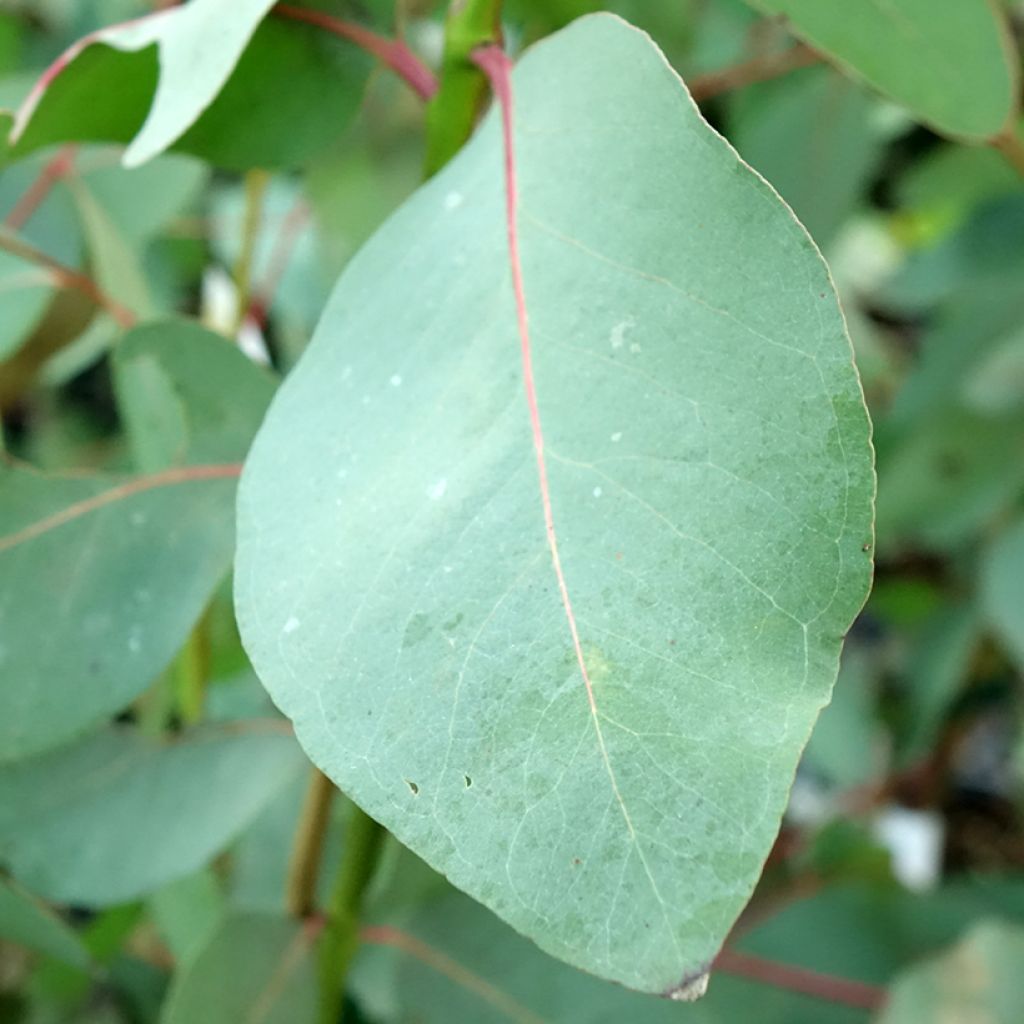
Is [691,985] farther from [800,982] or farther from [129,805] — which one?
[800,982]

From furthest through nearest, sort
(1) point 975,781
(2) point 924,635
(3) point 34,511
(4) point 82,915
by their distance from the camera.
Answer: (1) point 975,781 < (2) point 924,635 < (4) point 82,915 < (3) point 34,511

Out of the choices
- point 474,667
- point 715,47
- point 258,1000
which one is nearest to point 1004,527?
point 715,47

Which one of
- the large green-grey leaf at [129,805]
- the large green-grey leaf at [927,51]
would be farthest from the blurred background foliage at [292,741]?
the large green-grey leaf at [927,51]

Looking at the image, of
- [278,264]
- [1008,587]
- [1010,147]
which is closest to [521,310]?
[1010,147]

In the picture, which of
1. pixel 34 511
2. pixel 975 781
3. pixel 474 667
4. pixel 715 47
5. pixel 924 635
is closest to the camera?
pixel 474 667

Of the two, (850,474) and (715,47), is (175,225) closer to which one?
(715,47)

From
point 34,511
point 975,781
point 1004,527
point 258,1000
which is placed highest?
point 34,511

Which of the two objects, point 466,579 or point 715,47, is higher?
point 466,579

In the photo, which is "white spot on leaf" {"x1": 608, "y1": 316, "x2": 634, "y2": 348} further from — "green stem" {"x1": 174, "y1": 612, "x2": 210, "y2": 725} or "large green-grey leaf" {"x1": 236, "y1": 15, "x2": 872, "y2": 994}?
"green stem" {"x1": 174, "y1": 612, "x2": 210, "y2": 725}
